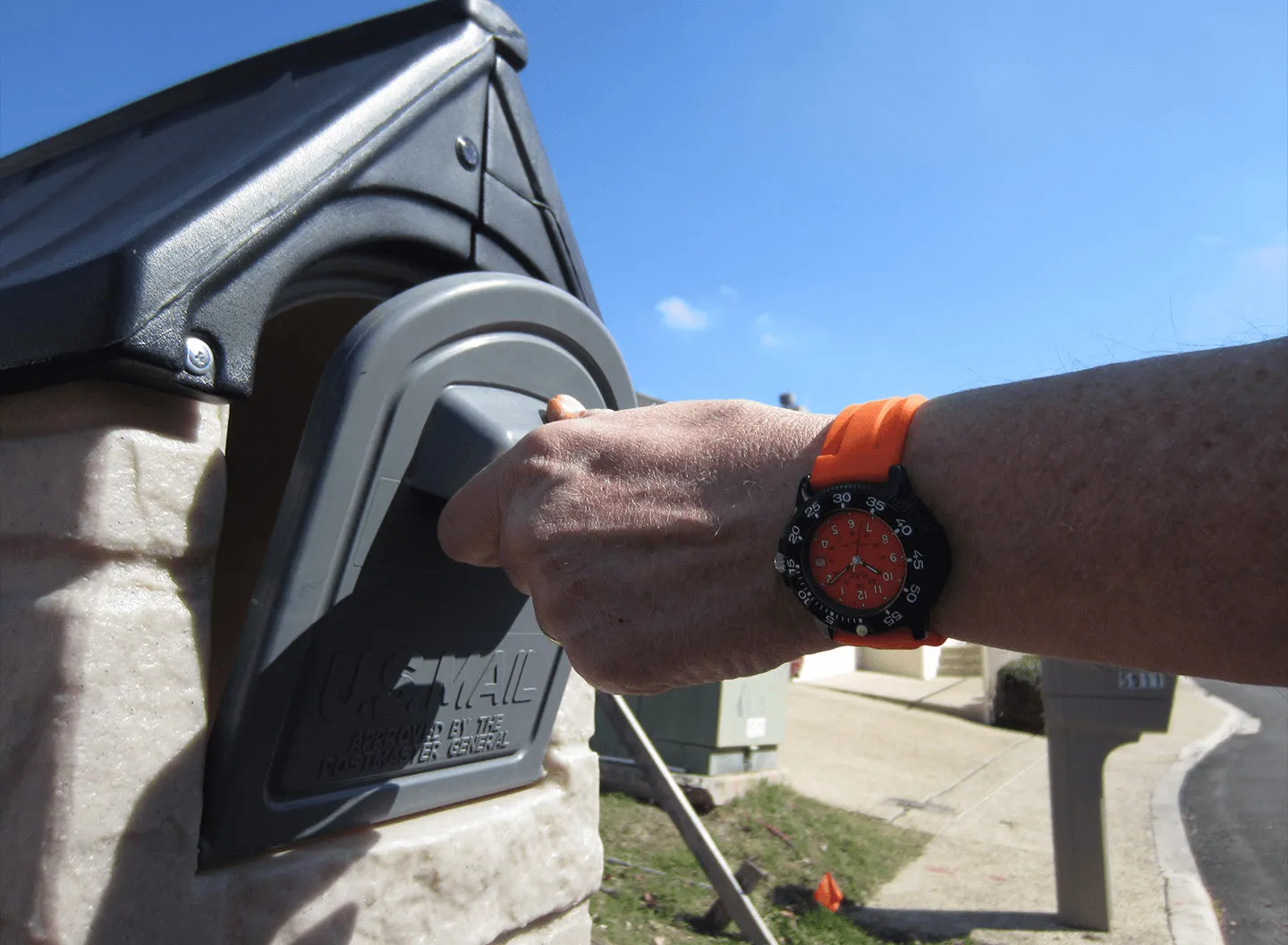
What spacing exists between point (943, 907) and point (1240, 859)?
7.63ft

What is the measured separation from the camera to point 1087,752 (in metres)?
4.64

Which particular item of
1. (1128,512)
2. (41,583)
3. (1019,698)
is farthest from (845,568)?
(1019,698)

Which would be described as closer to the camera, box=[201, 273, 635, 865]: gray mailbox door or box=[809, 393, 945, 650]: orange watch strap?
box=[809, 393, 945, 650]: orange watch strap

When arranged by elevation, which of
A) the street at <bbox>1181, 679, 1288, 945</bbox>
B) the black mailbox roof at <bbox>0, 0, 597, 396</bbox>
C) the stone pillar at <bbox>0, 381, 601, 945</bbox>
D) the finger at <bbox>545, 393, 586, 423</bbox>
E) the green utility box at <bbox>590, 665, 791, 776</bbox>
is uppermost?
the black mailbox roof at <bbox>0, 0, 597, 396</bbox>

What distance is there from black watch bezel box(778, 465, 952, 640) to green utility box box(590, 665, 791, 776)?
542 cm

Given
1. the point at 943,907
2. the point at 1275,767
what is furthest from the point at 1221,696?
the point at 943,907

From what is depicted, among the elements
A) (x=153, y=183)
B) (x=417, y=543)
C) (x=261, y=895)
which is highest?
(x=153, y=183)

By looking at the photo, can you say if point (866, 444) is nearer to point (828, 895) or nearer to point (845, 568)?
point (845, 568)

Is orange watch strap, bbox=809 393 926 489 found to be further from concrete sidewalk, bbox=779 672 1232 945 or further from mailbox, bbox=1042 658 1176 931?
concrete sidewalk, bbox=779 672 1232 945

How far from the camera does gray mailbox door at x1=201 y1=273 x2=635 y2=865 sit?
45.3 inches

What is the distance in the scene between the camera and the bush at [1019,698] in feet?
38.0

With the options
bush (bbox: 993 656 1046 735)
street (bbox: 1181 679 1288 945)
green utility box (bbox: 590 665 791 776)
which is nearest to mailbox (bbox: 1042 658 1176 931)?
street (bbox: 1181 679 1288 945)

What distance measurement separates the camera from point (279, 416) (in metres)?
1.87

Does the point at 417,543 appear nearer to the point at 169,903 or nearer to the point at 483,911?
the point at 169,903
